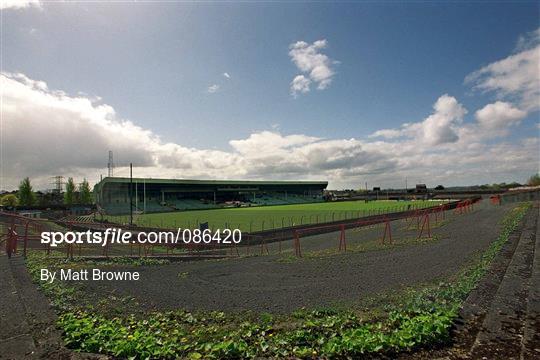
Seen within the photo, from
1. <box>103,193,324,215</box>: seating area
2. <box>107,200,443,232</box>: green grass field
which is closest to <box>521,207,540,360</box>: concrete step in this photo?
<box>107,200,443,232</box>: green grass field

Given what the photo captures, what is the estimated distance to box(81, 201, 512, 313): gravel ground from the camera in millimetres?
6871

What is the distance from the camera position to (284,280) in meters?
8.90

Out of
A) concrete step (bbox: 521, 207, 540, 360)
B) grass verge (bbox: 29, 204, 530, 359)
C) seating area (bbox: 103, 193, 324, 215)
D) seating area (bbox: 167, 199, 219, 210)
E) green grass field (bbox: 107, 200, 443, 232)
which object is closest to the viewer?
concrete step (bbox: 521, 207, 540, 360)

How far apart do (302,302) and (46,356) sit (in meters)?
4.71

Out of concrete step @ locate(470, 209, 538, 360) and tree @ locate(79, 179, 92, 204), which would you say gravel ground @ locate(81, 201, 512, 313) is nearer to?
concrete step @ locate(470, 209, 538, 360)

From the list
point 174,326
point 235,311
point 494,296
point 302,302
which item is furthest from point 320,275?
point 174,326

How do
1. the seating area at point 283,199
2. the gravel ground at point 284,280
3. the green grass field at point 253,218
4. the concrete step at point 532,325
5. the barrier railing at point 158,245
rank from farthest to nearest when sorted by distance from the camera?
the seating area at point 283,199 → the green grass field at point 253,218 → the barrier railing at point 158,245 → the gravel ground at point 284,280 → the concrete step at point 532,325

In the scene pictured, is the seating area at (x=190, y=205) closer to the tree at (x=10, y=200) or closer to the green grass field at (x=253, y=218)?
the green grass field at (x=253, y=218)

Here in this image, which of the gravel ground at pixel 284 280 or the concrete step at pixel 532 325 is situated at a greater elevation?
the concrete step at pixel 532 325

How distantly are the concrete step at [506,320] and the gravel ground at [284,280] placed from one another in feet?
6.48

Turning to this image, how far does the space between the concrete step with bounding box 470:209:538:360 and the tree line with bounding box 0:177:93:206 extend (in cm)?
9760

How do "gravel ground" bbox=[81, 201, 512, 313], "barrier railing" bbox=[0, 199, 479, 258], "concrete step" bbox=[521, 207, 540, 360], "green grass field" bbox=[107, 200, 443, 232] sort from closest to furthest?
"concrete step" bbox=[521, 207, 540, 360] → "gravel ground" bbox=[81, 201, 512, 313] → "barrier railing" bbox=[0, 199, 479, 258] → "green grass field" bbox=[107, 200, 443, 232]

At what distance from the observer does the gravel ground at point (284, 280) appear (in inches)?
271

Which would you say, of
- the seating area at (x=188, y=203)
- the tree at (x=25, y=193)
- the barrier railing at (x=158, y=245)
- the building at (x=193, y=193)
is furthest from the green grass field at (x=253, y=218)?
the tree at (x=25, y=193)
